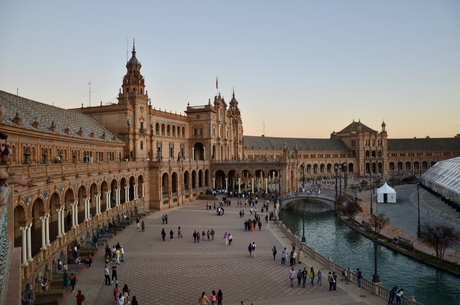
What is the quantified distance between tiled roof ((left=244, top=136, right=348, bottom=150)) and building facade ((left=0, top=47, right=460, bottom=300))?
755 millimetres

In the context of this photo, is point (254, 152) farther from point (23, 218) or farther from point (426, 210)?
point (23, 218)

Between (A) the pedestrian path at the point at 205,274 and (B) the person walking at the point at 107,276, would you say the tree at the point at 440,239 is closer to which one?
(A) the pedestrian path at the point at 205,274

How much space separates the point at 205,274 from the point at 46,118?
25092 mm

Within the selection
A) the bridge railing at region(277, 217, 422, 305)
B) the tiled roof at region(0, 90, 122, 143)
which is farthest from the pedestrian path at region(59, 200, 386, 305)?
the tiled roof at region(0, 90, 122, 143)

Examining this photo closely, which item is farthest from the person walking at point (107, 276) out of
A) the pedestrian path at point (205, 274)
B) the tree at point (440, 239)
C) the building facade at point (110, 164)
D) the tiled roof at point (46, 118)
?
the tree at point (440, 239)

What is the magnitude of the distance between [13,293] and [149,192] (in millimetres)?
46465

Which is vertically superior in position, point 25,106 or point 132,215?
point 25,106

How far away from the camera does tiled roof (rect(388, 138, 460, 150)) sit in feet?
456

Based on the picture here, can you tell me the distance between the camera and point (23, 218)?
70.3 ft

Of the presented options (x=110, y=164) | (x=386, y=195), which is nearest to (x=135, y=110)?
(x=110, y=164)

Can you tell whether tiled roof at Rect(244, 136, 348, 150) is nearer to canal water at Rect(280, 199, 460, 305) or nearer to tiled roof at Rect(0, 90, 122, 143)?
canal water at Rect(280, 199, 460, 305)

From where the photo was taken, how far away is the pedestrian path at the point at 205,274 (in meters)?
22.1

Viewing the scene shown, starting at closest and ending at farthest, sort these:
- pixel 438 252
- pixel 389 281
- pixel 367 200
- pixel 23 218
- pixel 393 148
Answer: pixel 23 218, pixel 389 281, pixel 438 252, pixel 367 200, pixel 393 148

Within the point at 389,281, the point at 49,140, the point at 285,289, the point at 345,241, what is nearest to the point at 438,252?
the point at 389,281
